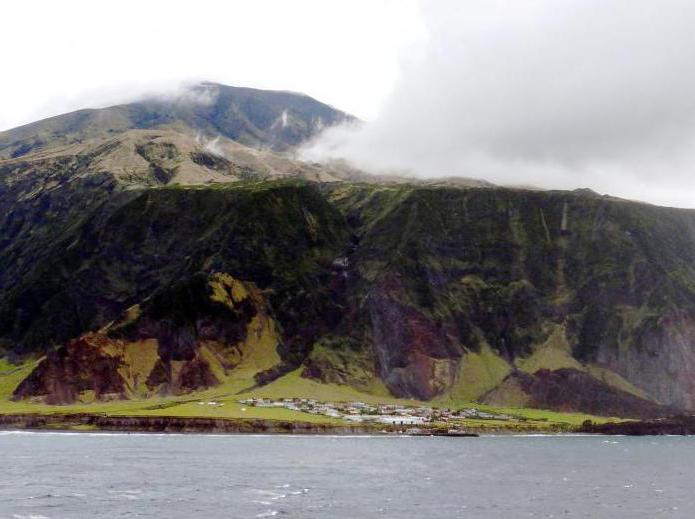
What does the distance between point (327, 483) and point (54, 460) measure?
60.9m

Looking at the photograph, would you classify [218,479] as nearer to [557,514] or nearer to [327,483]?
[327,483]

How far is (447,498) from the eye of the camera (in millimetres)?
136875

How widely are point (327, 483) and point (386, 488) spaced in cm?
955

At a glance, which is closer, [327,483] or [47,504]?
[47,504]

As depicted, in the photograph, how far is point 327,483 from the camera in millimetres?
151875

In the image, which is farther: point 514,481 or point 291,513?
point 514,481

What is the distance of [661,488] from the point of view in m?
162

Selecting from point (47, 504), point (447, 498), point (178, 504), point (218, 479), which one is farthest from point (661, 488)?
point (47, 504)

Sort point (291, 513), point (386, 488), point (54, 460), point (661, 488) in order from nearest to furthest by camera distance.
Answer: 1. point (291, 513)
2. point (386, 488)
3. point (661, 488)
4. point (54, 460)

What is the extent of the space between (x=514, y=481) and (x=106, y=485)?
65.3 meters

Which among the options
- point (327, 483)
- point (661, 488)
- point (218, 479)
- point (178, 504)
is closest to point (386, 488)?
point (327, 483)

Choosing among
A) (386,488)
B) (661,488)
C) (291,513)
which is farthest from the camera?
(661,488)

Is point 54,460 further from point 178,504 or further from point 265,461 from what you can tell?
point 178,504

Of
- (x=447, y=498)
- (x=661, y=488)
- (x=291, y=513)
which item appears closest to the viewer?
(x=291, y=513)
